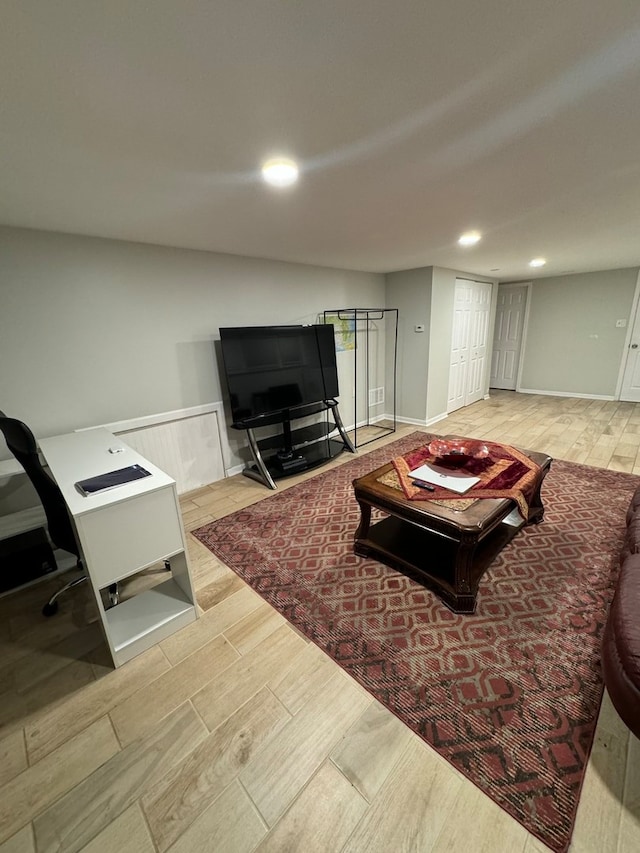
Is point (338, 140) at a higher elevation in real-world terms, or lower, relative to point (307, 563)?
higher

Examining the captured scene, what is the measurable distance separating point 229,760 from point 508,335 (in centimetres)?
734

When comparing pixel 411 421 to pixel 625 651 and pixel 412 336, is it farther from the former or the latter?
pixel 625 651

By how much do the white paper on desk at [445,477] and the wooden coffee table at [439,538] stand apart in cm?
15

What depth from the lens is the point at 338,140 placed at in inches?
48.9

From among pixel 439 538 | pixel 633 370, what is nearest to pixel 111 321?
pixel 439 538

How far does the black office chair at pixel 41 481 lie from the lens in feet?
4.83

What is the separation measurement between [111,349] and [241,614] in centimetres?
209

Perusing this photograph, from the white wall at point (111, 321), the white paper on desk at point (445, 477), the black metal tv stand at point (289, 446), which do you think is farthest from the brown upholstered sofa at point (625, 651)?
the white wall at point (111, 321)

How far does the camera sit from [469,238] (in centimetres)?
279

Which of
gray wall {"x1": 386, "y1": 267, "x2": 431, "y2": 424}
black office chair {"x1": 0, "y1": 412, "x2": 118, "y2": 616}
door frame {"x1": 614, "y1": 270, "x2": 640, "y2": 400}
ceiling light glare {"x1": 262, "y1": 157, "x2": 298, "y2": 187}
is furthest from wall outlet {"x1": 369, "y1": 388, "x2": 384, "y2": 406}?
door frame {"x1": 614, "y1": 270, "x2": 640, "y2": 400}

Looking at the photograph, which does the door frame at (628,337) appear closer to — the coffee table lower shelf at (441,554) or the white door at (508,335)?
the white door at (508,335)

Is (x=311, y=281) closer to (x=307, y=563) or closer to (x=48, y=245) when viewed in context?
(x=48, y=245)

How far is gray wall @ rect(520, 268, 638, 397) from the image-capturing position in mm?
5375

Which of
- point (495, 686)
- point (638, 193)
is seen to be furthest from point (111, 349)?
point (638, 193)
